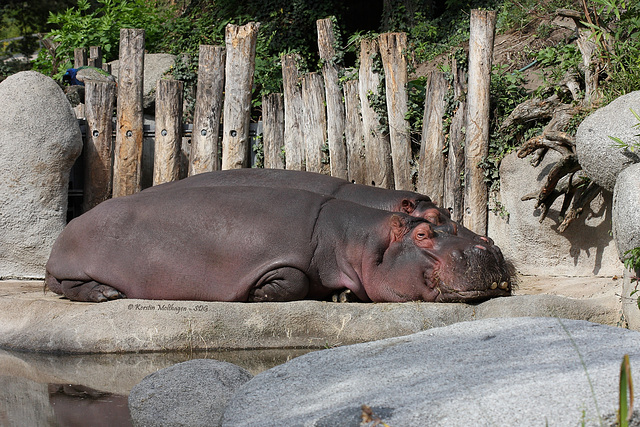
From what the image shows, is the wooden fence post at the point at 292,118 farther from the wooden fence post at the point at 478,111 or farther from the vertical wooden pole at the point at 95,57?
the vertical wooden pole at the point at 95,57

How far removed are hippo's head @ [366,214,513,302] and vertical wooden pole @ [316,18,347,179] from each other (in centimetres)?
224

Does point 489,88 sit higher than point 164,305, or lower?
higher

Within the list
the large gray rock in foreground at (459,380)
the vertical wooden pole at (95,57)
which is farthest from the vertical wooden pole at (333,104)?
the vertical wooden pole at (95,57)

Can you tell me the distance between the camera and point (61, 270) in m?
5.75

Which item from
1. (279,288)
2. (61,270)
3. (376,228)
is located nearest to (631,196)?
Result: (376,228)

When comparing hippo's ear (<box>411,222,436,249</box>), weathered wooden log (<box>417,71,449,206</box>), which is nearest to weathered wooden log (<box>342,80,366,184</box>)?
weathered wooden log (<box>417,71,449,206</box>)

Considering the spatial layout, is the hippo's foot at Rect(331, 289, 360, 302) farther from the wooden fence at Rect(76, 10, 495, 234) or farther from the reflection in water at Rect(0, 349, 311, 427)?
the wooden fence at Rect(76, 10, 495, 234)

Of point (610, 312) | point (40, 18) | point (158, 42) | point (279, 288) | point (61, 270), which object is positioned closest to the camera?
point (610, 312)

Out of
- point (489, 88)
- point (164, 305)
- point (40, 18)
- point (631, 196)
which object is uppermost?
point (40, 18)

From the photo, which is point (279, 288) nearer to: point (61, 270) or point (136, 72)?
point (61, 270)

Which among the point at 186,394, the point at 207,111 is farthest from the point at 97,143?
the point at 186,394

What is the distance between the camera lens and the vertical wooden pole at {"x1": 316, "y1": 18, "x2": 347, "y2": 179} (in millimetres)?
7555

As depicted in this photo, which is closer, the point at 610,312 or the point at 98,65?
the point at 610,312

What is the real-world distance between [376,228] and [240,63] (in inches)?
117
